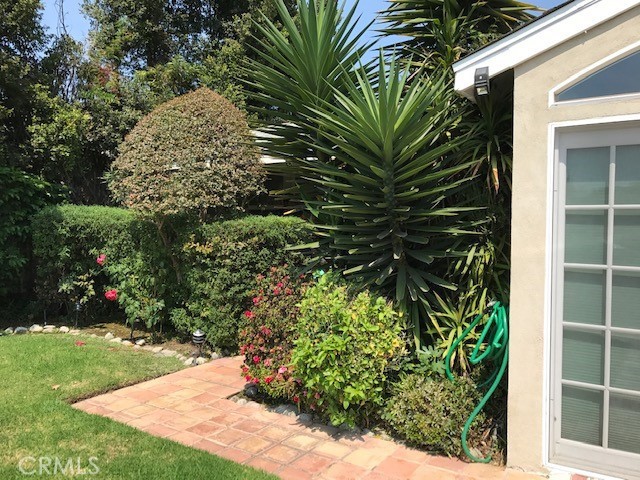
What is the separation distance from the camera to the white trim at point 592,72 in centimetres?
329

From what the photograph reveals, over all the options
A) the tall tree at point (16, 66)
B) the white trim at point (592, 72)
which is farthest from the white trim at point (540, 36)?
the tall tree at point (16, 66)

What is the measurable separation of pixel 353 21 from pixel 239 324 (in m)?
4.08

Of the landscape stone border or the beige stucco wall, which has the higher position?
the beige stucco wall

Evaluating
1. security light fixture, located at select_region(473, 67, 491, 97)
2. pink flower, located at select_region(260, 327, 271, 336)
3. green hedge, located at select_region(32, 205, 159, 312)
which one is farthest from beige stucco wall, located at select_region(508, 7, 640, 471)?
green hedge, located at select_region(32, 205, 159, 312)

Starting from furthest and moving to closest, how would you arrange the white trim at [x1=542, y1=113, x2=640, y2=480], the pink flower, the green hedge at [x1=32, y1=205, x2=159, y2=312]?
1. the green hedge at [x1=32, y1=205, x2=159, y2=312]
2. the pink flower
3. the white trim at [x1=542, y1=113, x2=640, y2=480]

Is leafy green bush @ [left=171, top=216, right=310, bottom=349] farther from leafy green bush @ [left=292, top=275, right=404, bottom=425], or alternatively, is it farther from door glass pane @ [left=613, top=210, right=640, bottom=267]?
door glass pane @ [left=613, top=210, right=640, bottom=267]

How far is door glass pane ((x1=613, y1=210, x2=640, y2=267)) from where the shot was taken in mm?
3346

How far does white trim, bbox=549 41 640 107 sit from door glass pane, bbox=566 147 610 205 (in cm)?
35

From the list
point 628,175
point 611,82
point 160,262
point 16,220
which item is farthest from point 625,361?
point 16,220

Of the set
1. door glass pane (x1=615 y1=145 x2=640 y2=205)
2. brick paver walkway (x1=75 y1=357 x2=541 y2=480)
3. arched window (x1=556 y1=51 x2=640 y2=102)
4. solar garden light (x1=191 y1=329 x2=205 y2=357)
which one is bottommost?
brick paver walkway (x1=75 y1=357 x2=541 y2=480)

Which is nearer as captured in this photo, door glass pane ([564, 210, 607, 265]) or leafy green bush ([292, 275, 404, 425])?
door glass pane ([564, 210, 607, 265])

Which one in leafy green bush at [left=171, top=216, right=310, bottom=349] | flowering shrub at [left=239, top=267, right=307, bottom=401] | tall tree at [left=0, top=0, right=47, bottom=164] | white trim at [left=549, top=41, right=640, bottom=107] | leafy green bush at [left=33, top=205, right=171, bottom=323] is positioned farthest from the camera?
tall tree at [left=0, top=0, right=47, bottom=164]

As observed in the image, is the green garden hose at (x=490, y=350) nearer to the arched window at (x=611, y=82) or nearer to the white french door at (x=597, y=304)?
the white french door at (x=597, y=304)

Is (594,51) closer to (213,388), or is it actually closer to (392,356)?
(392,356)
